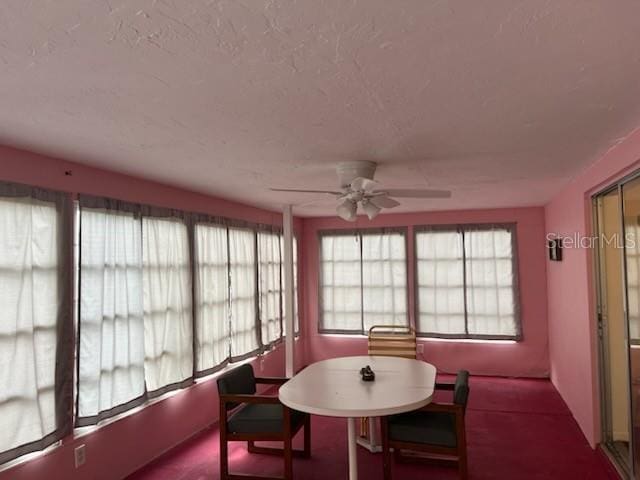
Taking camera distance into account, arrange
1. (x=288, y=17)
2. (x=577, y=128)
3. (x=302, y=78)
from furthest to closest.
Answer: (x=577, y=128), (x=302, y=78), (x=288, y=17)

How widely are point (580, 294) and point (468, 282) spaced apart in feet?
7.21

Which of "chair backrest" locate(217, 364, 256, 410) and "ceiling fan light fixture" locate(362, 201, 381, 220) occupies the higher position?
"ceiling fan light fixture" locate(362, 201, 381, 220)

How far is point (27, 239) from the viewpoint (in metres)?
2.54

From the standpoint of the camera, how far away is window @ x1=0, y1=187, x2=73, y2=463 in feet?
7.95

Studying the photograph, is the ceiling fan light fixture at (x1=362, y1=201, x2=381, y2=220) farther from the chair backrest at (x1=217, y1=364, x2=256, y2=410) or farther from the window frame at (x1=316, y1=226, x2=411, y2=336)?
the window frame at (x1=316, y1=226, x2=411, y2=336)

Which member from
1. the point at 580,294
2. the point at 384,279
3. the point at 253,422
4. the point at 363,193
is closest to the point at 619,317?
the point at 580,294

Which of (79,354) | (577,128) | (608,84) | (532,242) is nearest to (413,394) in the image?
(577,128)

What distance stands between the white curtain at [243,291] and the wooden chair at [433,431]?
2.23m

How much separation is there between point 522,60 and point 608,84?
1.62 ft

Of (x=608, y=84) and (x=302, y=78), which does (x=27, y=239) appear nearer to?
(x=302, y=78)

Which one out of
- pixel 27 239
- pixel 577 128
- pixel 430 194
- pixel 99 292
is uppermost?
pixel 577 128

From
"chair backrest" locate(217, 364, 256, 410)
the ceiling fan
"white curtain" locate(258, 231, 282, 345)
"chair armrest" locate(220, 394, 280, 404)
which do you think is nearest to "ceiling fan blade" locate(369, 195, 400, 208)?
the ceiling fan

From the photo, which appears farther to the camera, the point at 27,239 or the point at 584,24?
the point at 27,239

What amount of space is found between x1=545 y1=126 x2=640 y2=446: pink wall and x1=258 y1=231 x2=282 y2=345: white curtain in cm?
328
